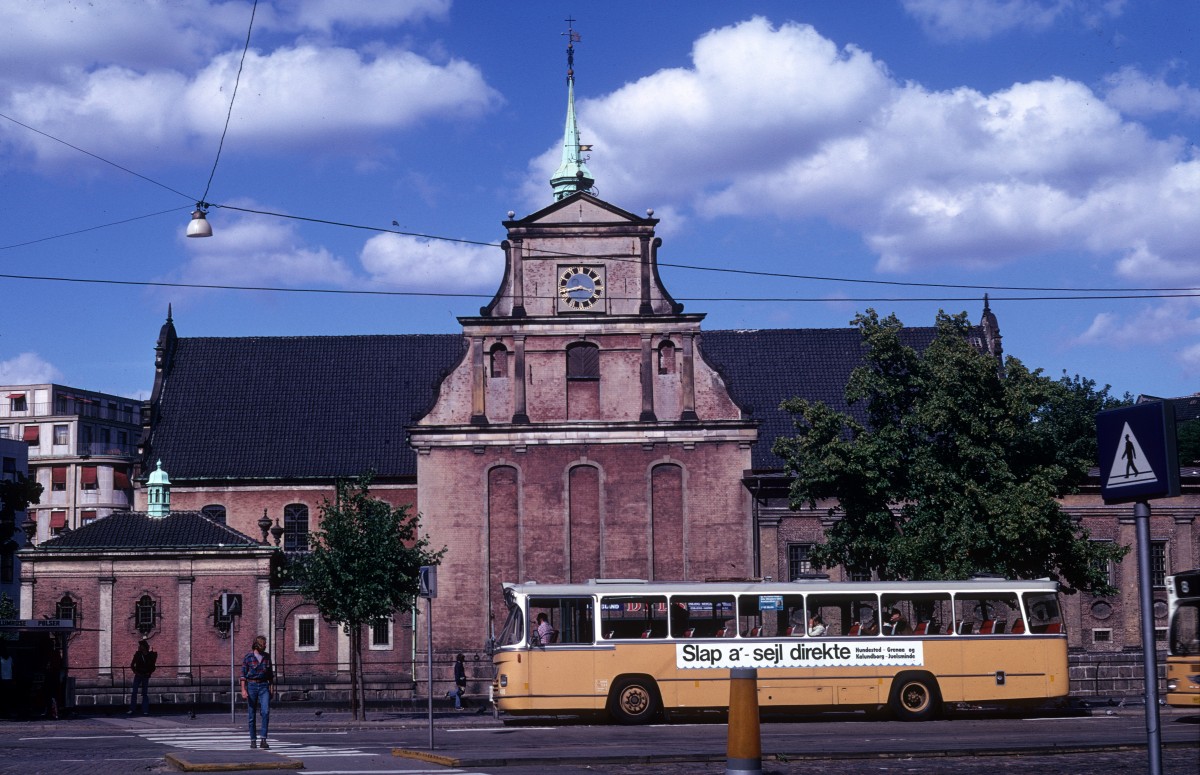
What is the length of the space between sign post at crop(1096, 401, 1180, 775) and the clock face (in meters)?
41.1

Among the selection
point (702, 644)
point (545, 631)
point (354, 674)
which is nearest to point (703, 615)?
point (702, 644)

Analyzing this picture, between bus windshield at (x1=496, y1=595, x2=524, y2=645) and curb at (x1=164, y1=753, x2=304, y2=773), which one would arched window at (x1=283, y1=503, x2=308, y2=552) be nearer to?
bus windshield at (x1=496, y1=595, x2=524, y2=645)

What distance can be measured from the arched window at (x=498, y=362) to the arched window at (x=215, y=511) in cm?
1452

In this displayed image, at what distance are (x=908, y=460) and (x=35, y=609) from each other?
3049 centimetres

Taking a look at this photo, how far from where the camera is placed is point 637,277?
5119cm

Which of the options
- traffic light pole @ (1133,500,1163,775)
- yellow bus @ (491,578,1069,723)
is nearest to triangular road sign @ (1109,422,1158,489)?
traffic light pole @ (1133,500,1163,775)

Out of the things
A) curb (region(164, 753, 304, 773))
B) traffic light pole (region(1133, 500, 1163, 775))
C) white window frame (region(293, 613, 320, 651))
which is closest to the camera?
traffic light pole (region(1133, 500, 1163, 775))

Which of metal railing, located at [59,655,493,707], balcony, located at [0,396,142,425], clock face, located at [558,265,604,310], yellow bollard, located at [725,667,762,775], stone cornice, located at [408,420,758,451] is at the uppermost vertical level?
balcony, located at [0,396,142,425]

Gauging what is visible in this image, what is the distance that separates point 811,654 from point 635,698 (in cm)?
A: 357

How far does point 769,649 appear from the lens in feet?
97.5

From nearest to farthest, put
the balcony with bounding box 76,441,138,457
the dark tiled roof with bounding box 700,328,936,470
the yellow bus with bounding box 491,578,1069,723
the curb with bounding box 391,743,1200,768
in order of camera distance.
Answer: the curb with bounding box 391,743,1200,768 < the yellow bus with bounding box 491,578,1069,723 < the dark tiled roof with bounding box 700,328,936,470 < the balcony with bounding box 76,441,138,457

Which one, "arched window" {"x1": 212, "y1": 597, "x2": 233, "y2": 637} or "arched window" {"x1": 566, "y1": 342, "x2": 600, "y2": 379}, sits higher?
"arched window" {"x1": 566, "y1": 342, "x2": 600, "y2": 379}

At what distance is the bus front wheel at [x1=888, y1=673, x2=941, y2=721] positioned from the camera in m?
29.5

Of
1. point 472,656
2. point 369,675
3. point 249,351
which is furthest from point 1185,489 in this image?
point 249,351
